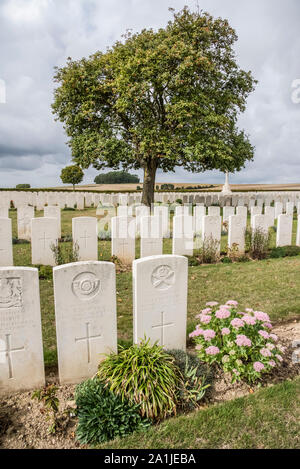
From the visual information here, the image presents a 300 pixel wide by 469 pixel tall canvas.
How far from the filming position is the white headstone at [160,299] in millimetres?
3805

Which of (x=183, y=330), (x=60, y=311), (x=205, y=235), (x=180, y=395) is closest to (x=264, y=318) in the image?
(x=183, y=330)

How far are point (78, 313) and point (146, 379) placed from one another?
108 centimetres

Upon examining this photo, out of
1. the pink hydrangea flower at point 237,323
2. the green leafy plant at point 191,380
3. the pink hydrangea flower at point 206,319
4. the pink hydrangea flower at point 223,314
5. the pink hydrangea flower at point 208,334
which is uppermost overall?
the pink hydrangea flower at point 223,314

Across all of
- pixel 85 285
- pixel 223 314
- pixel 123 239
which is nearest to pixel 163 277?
pixel 223 314

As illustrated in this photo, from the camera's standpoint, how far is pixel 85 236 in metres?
8.74

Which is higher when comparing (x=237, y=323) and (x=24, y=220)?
(x=24, y=220)

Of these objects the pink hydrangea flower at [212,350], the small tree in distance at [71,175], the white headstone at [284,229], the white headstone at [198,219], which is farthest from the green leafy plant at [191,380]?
the small tree in distance at [71,175]

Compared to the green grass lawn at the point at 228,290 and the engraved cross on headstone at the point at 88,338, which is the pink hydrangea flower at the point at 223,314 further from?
the engraved cross on headstone at the point at 88,338

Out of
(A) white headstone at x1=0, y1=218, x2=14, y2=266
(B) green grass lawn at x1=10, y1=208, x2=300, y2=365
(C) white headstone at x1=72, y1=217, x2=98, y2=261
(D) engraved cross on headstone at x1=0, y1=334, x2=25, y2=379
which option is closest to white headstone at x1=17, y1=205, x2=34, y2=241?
(B) green grass lawn at x1=10, y1=208, x2=300, y2=365

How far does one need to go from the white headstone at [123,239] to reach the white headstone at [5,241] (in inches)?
108

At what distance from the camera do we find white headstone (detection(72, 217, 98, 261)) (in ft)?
28.3

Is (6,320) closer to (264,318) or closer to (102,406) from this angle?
(102,406)

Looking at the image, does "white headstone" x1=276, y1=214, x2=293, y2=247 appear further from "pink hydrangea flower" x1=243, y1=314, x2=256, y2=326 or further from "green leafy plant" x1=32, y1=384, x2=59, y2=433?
"green leafy plant" x1=32, y1=384, x2=59, y2=433

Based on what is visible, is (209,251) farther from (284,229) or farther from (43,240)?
(43,240)
